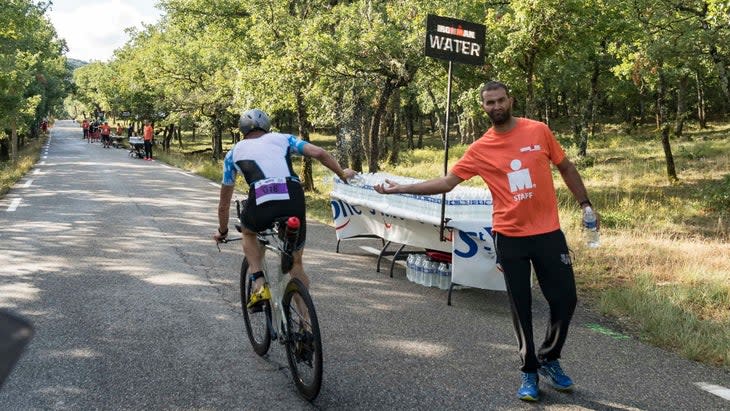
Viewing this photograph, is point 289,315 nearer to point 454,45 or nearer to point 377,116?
point 454,45

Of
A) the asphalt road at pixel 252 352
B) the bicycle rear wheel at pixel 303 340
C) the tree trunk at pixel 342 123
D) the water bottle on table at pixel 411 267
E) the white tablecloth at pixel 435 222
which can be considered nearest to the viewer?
the bicycle rear wheel at pixel 303 340

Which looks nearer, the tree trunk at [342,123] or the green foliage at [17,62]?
the tree trunk at [342,123]

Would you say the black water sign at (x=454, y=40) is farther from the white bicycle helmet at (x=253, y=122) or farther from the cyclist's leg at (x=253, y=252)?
the cyclist's leg at (x=253, y=252)

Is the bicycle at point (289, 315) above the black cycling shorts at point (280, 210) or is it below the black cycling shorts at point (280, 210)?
below

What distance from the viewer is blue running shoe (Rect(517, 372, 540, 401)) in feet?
13.4

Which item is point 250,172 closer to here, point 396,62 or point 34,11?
point 396,62

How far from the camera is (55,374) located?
443 centimetres

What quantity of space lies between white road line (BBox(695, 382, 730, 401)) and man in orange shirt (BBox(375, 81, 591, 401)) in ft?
3.30

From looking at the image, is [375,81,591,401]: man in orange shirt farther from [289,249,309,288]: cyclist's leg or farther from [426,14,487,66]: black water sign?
[426,14,487,66]: black water sign

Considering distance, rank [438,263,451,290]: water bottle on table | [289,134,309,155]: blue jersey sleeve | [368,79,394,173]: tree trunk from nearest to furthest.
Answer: [289,134,309,155]: blue jersey sleeve → [438,263,451,290]: water bottle on table → [368,79,394,173]: tree trunk

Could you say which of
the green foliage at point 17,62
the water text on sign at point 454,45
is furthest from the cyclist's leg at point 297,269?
the green foliage at point 17,62

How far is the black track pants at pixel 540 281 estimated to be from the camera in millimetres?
4043

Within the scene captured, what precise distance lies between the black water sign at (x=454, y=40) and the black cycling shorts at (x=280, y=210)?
3.38 metres

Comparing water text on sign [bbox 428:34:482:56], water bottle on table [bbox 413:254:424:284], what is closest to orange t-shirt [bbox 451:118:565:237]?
water bottle on table [bbox 413:254:424:284]
